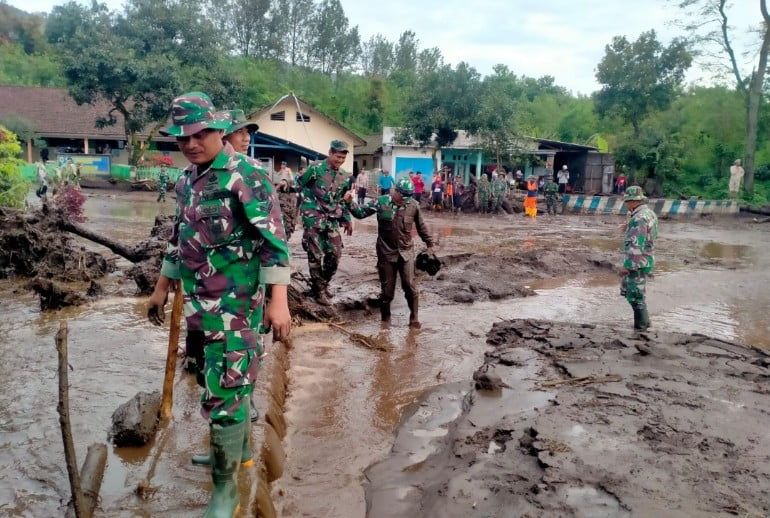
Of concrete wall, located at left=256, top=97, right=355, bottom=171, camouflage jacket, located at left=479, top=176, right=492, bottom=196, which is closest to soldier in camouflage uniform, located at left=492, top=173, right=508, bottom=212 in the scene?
camouflage jacket, located at left=479, top=176, right=492, bottom=196

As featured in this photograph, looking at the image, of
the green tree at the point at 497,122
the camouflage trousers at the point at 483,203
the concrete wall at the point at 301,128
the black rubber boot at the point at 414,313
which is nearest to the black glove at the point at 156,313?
the black rubber boot at the point at 414,313

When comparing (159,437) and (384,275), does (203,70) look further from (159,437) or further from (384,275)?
(159,437)

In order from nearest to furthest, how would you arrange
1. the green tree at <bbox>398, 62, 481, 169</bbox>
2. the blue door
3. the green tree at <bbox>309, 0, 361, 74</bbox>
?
the green tree at <bbox>398, 62, 481, 169</bbox> < the blue door < the green tree at <bbox>309, 0, 361, 74</bbox>

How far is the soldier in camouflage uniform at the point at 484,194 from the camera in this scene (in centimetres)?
2500

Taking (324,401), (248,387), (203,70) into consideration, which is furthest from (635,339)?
(203,70)

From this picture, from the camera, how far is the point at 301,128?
115 ft

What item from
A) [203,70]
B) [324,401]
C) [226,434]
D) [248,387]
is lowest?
[324,401]

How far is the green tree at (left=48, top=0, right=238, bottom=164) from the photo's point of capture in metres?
28.4

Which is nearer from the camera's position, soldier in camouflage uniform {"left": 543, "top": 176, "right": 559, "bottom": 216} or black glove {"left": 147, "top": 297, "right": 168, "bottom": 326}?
black glove {"left": 147, "top": 297, "right": 168, "bottom": 326}

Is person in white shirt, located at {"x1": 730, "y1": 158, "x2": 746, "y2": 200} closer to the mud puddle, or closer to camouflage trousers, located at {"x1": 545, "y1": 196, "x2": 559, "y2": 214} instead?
camouflage trousers, located at {"x1": 545, "y1": 196, "x2": 559, "y2": 214}

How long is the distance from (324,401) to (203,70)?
3027 cm

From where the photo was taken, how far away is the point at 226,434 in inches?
107

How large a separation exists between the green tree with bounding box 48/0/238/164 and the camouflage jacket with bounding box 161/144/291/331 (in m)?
27.5

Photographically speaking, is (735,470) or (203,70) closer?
(735,470)
